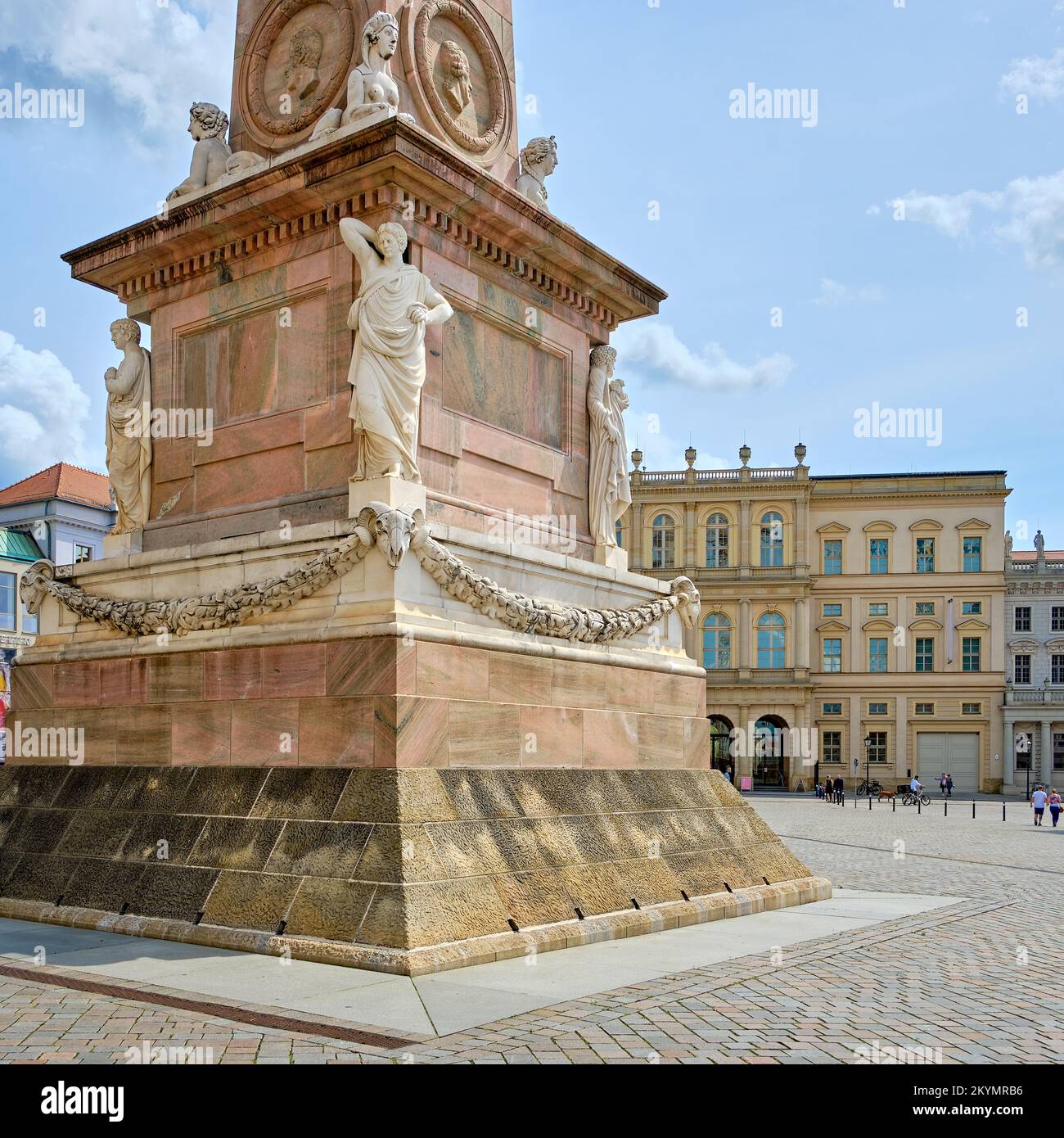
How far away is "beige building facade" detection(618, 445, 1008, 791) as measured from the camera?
239 ft

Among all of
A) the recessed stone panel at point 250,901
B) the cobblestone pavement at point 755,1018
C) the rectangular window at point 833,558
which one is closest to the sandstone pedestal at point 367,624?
the recessed stone panel at point 250,901

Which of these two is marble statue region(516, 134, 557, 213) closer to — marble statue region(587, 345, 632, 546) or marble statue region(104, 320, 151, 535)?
marble statue region(587, 345, 632, 546)

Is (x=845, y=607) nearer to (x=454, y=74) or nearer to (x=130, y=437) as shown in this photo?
(x=454, y=74)

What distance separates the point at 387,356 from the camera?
10109 millimetres

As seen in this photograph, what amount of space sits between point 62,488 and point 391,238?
1954 inches

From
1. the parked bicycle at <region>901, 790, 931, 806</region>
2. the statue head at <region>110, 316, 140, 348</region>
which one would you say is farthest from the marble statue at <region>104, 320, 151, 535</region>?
the parked bicycle at <region>901, 790, 931, 806</region>

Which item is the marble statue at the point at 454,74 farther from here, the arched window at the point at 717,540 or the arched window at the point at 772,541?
the arched window at the point at 772,541

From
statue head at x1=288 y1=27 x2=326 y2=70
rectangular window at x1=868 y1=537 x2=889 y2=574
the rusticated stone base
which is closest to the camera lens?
the rusticated stone base

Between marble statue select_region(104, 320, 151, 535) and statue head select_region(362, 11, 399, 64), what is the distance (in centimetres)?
367

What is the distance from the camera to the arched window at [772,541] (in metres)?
74.1

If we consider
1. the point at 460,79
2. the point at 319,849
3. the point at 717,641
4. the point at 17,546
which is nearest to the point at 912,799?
the point at 717,641

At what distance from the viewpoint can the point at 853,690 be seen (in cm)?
7388

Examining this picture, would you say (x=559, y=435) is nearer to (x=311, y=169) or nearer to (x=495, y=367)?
(x=495, y=367)
